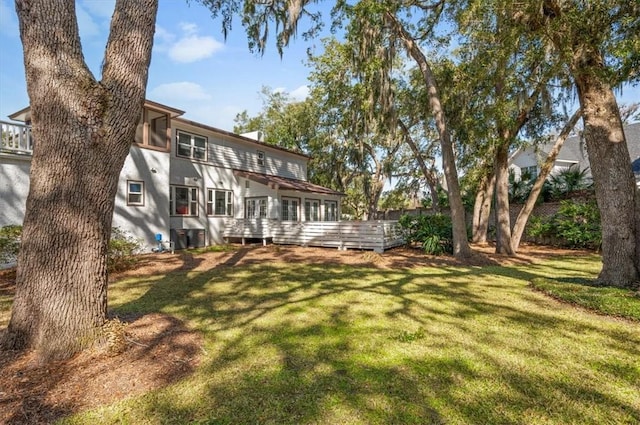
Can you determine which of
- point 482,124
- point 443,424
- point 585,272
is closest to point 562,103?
point 482,124

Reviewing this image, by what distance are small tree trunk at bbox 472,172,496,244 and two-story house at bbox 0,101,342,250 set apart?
8.24 metres

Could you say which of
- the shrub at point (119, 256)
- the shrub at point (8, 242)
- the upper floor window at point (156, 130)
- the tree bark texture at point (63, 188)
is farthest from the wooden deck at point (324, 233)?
the tree bark texture at point (63, 188)

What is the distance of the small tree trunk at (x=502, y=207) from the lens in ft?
39.7

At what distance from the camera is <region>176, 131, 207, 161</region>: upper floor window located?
15.2 m

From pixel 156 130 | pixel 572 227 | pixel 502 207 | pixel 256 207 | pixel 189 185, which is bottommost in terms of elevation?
pixel 572 227

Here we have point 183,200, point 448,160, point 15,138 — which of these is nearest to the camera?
point 15,138

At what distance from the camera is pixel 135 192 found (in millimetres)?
12711

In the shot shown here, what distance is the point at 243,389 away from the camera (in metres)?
2.84

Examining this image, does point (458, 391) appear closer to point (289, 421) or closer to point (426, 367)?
point (426, 367)

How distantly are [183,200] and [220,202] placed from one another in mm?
2194

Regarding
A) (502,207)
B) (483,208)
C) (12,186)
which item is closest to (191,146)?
(12,186)

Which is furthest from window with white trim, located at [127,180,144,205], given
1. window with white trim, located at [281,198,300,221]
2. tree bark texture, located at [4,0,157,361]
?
tree bark texture, located at [4,0,157,361]

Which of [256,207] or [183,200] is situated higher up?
[183,200]

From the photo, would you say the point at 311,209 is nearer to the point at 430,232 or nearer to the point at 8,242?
the point at 430,232
